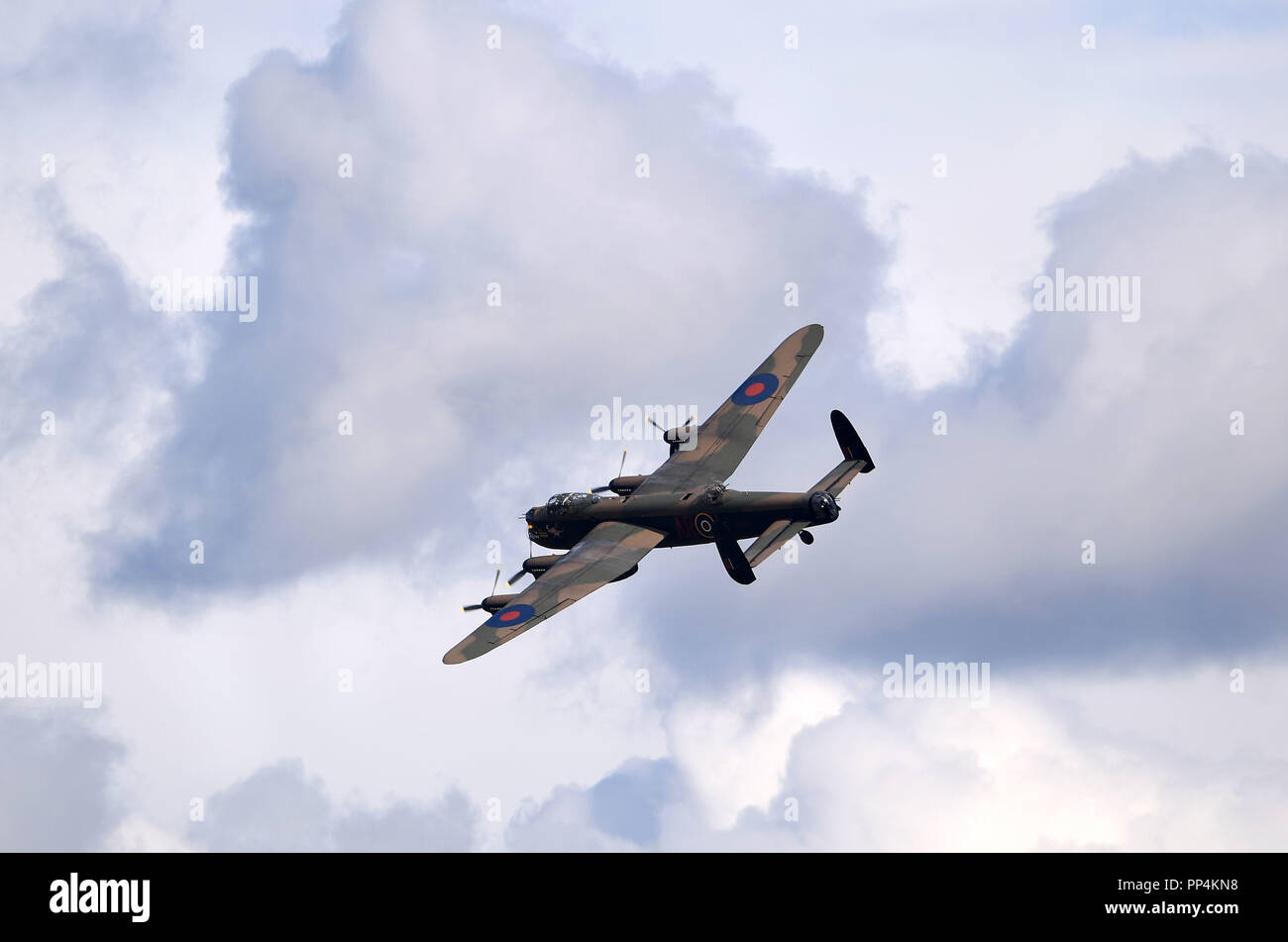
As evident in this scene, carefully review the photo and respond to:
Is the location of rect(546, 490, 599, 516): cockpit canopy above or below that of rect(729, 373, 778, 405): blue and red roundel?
below

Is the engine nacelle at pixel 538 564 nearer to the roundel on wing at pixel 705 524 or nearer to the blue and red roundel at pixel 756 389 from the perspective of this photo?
the roundel on wing at pixel 705 524

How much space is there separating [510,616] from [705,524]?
12.1m

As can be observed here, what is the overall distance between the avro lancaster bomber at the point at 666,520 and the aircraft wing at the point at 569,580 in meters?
0.05

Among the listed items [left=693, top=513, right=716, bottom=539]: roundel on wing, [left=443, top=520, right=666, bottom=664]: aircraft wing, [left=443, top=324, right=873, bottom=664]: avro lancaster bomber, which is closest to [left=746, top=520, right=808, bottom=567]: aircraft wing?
[left=443, top=324, right=873, bottom=664]: avro lancaster bomber

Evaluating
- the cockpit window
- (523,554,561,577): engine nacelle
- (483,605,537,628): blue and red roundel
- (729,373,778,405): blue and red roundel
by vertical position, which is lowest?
(483,605,537,628): blue and red roundel

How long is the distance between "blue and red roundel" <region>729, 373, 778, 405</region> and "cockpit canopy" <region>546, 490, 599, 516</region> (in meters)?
13.0

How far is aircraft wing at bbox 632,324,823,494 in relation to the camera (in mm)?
97250

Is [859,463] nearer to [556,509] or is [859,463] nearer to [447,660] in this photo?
[556,509]

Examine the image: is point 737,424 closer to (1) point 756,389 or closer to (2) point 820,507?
(1) point 756,389

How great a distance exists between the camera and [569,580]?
88500 mm

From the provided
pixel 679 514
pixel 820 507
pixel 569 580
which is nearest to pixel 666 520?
pixel 679 514

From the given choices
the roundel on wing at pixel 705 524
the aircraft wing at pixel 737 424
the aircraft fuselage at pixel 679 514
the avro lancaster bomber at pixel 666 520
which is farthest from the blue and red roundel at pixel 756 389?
the roundel on wing at pixel 705 524

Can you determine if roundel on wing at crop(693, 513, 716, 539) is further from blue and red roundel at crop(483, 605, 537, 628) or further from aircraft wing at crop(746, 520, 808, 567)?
blue and red roundel at crop(483, 605, 537, 628)

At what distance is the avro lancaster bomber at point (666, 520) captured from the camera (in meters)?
87.0
